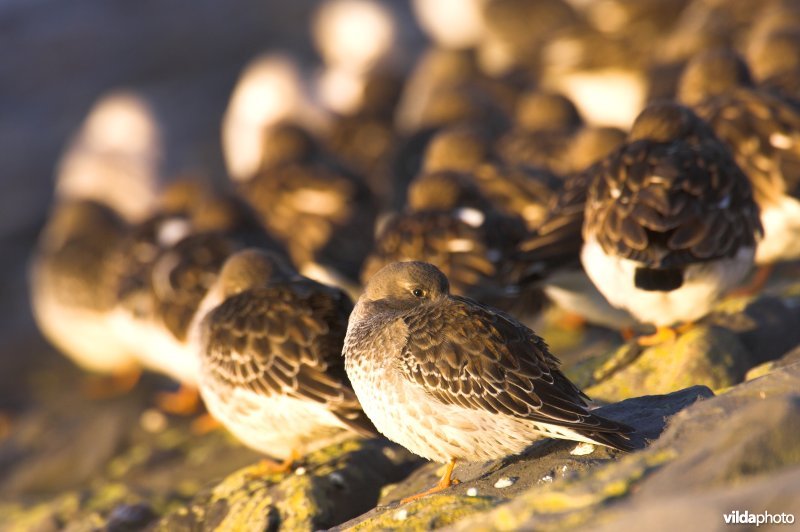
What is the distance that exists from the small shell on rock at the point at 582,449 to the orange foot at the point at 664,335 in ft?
6.45

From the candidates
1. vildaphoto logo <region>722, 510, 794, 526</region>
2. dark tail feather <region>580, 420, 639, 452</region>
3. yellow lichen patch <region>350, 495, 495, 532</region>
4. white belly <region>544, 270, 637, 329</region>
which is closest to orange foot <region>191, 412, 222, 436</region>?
white belly <region>544, 270, 637, 329</region>

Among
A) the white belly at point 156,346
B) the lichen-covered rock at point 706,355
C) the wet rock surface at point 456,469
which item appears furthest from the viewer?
the white belly at point 156,346

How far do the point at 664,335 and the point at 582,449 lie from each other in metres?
2.06

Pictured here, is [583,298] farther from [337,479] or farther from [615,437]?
[615,437]

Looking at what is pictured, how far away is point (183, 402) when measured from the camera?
422 inches

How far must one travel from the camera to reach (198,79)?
2323cm

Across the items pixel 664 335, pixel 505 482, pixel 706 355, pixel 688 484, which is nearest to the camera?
pixel 688 484

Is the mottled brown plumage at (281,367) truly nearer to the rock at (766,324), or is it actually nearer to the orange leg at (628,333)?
the orange leg at (628,333)

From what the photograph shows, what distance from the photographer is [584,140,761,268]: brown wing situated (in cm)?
687

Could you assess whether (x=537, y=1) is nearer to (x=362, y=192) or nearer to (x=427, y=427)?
(x=362, y=192)

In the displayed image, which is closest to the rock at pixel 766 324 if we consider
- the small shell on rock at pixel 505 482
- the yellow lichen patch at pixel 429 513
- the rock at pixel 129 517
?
the small shell on rock at pixel 505 482

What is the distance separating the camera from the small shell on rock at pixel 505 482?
5219mm

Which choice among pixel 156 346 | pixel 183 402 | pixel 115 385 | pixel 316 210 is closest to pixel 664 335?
pixel 183 402

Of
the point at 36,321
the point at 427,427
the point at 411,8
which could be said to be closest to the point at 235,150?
the point at 36,321
